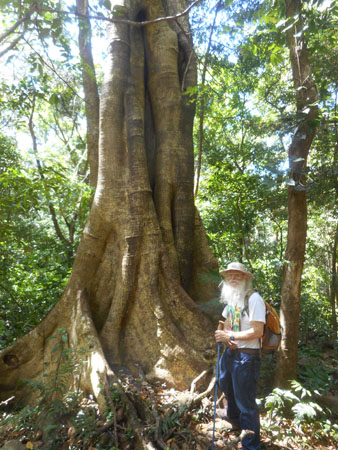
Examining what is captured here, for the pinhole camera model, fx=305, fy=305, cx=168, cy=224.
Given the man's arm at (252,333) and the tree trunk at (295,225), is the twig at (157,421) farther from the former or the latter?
the tree trunk at (295,225)

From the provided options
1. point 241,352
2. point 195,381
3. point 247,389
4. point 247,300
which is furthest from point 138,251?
point 247,389

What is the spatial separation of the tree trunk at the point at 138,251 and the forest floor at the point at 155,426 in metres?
0.31

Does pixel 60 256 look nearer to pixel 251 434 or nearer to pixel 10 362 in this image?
pixel 10 362

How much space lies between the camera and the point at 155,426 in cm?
269

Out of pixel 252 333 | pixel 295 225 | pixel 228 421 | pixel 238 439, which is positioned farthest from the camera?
pixel 295 225

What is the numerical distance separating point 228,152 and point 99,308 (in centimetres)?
465

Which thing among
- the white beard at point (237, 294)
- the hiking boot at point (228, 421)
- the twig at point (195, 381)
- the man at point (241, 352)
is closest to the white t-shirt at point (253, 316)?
the man at point (241, 352)

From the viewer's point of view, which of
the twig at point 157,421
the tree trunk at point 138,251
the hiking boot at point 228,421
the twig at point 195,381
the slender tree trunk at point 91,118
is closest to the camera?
the twig at point 157,421

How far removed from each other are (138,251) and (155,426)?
2096 millimetres

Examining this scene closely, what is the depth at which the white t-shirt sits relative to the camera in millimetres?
2567

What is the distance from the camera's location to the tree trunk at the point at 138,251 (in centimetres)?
380

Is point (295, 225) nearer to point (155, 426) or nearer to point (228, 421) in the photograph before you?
point (228, 421)

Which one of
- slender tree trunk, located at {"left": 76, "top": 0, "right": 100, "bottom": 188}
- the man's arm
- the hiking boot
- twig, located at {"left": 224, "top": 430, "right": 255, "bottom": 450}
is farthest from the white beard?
slender tree trunk, located at {"left": 76, "top": 0, "right": 100, "bottom": 188}

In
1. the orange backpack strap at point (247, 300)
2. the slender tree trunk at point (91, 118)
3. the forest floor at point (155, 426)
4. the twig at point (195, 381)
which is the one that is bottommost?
the forest floor at point (155, 426)
